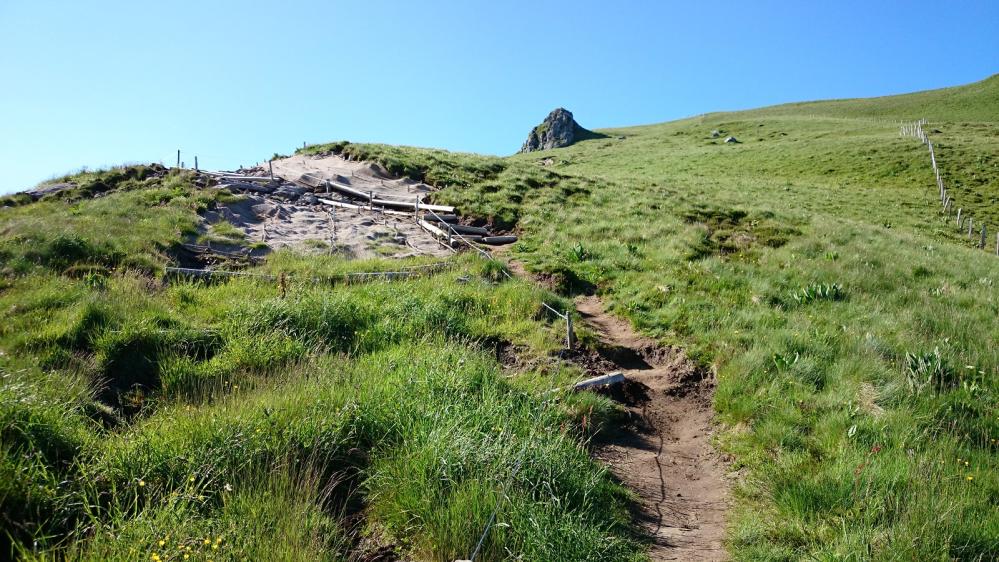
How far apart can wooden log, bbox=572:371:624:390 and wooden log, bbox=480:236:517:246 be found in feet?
27.9

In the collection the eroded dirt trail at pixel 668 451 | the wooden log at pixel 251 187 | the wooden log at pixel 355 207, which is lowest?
the eroded dirt trail at pixel 668 451

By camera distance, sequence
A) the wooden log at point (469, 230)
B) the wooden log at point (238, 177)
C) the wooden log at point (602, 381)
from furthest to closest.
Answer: the wooden log at point (238, 177), the wooden log at point (469, 230), the wooden log at point (602, 381)

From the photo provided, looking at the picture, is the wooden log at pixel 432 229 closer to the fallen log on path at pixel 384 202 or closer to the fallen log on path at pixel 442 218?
the fallen log on path at pixel 442 218

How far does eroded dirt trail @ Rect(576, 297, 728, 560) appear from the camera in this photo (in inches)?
189

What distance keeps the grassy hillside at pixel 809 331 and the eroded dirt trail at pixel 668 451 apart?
26 cm

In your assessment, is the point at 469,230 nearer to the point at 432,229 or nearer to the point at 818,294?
the point at 432,229

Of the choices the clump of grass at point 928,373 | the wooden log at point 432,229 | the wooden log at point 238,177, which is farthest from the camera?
the wooden log at point 238,177

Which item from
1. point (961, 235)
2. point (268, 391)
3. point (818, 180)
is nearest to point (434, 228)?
point (268, 391)

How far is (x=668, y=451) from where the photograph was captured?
6.31m

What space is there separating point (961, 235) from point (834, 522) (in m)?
27.8

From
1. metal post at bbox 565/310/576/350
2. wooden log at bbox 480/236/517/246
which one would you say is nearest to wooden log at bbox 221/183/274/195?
wooden log at bbox 480/236/517/246

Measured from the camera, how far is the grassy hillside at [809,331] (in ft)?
14.5

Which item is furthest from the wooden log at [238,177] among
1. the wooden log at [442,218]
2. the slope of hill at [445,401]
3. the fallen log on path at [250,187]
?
the wooden log at [442,218]

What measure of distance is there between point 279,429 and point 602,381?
13.5 feet
